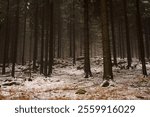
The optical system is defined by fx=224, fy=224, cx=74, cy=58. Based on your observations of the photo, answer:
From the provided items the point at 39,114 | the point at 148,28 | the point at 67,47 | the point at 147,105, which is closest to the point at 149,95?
the point at 147,105

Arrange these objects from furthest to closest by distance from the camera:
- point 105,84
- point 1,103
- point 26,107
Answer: point 105,84 → point 1,103 → point 26,107

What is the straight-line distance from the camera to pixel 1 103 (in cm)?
977

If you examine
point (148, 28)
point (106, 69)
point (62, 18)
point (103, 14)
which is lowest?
point (106, 69)

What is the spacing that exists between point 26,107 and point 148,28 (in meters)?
34.3

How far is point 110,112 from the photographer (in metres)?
8.47

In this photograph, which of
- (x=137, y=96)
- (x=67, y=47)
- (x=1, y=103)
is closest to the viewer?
(x=1, y=103)

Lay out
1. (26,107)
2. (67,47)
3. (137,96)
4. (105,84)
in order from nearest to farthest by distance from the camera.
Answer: (26,107) → (137,96) → (105,84) → (67,47)

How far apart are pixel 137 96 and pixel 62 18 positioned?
35114 millimetres

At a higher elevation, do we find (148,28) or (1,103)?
(148,28)

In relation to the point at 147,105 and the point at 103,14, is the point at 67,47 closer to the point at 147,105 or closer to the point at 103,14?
the point at 103,14

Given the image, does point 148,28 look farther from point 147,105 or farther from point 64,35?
point 147,105

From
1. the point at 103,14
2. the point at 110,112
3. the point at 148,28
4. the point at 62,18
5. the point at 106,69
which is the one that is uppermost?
the point at 62,18

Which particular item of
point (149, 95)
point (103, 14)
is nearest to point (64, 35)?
point (103, 14)

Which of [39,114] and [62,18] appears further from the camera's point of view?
[62,18]
